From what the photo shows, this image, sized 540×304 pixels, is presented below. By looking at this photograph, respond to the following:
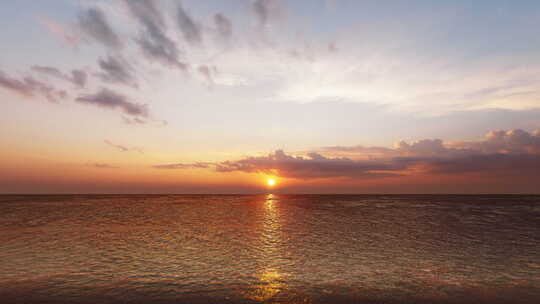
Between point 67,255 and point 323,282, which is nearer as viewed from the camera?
point 323,282

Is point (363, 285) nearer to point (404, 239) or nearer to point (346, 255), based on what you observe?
point (346, 255)

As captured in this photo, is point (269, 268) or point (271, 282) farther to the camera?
point (269, 268)

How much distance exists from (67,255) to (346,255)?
669 inches

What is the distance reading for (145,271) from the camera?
584 inches

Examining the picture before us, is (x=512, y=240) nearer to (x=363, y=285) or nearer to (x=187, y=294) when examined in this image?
(x=363, y=285)

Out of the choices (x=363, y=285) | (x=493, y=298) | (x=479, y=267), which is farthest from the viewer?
(x=479, y=267)

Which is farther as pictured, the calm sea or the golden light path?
the calm sea

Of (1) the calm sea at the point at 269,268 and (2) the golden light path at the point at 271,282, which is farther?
(1) the calm sea at the point at 269,268

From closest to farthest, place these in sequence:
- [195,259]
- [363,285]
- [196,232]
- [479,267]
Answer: [363,285]
[479,267]
[195,259]
[196,232]

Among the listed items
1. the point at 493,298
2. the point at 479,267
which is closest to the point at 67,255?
the point at 493,298

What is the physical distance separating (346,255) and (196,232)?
50.9 feet

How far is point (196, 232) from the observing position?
28875 millimetres

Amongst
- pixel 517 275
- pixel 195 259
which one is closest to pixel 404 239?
pixel 517 275

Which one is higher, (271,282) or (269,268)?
(271,282)
